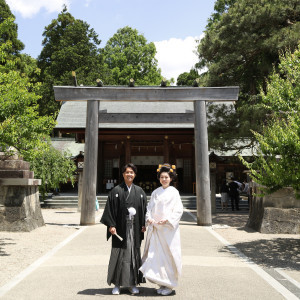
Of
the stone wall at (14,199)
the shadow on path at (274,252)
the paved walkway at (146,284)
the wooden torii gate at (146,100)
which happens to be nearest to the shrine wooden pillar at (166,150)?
the wooden torii gate at (146,100)

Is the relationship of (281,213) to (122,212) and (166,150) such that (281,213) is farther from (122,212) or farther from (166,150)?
(166,150)

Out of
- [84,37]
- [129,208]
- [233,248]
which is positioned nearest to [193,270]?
[129,208]

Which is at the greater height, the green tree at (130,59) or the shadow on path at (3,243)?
the green tree at (130,59)

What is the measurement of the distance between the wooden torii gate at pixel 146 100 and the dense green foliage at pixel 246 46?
274cm

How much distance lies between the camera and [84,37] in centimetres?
4012

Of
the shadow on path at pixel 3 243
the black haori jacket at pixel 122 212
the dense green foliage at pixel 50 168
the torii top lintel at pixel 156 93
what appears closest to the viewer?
the black haori jacket at pixel 122 212

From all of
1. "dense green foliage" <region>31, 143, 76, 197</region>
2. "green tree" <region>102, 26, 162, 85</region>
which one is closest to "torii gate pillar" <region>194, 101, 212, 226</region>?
"dense green foliage" <region>31, 143, 76, 197</region>

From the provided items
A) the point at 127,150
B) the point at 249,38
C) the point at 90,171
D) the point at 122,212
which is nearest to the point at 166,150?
the point at 127,150

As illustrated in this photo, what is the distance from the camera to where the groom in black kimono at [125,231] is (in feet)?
16.9

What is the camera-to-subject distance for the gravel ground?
23.1 ft

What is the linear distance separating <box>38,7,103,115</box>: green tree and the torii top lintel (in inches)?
913

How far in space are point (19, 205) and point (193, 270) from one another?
6.52 meters

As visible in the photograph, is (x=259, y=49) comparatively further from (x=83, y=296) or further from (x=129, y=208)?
(x=83, y=296)

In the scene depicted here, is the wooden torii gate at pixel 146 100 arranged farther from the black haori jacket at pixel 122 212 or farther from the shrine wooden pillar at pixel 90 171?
the black haori jacket at pixel 122 212
